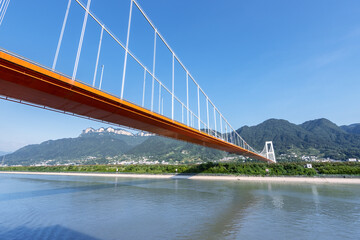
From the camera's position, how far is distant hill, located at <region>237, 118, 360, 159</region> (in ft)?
352

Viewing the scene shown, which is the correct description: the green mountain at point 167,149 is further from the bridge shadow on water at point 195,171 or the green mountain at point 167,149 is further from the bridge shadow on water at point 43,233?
the bridge shadow on water at point 43,233

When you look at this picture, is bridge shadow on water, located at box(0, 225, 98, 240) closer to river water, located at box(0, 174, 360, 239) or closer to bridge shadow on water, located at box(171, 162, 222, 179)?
river water, located at box(0, 174, 360, 239)

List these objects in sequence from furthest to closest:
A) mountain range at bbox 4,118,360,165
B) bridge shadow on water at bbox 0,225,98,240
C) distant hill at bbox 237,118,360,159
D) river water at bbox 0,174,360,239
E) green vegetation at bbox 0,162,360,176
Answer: distant hill at bbox 237,118,360,159 → mountain range at bbox 4,118,360,165 → green vegetation at bbox 0,162,360,176 → river water at bbox 0,174,360,239 → bridge shadow on water at bbox 0,225,98,240

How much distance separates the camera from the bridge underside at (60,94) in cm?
799

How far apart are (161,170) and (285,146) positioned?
10329cm

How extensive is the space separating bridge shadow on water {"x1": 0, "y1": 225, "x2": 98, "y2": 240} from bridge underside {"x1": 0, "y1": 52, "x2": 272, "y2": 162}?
6.67m

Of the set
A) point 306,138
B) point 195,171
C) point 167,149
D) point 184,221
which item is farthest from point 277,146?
point 184,221

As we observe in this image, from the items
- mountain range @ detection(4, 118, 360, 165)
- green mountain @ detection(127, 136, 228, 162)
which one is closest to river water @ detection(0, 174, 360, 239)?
mountain range @ detection(4, 118, 360, 165)

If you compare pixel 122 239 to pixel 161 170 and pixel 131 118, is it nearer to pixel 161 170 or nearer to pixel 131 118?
pixel 131 118

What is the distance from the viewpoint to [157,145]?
173250 mm

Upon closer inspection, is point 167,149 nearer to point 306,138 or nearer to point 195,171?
point 306,138

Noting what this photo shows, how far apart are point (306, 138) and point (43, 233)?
521 ft

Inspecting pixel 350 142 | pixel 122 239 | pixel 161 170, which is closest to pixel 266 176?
pixel 161 170

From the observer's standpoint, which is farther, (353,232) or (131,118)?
(131,118)
